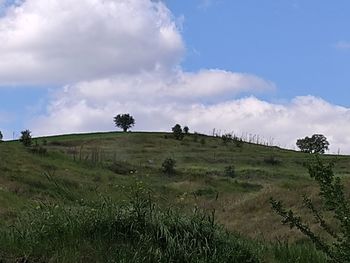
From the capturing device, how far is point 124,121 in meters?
91.5

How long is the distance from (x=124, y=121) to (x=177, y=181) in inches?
1934

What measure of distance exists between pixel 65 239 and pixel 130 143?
66.6 m

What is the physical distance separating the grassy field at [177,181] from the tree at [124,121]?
8.58 m

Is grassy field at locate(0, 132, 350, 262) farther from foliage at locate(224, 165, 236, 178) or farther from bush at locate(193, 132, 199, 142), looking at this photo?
foliage at locate(224, 165, 236, 178)

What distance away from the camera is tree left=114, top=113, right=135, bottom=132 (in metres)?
91.5

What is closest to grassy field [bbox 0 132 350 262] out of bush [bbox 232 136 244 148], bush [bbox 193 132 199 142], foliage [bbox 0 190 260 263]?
bush [bbox 193 132 199 142]

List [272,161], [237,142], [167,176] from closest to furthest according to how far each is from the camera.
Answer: [167,176] < [272,161] < [237,142]

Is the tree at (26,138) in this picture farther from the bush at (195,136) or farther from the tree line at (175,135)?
the bush at (195,136)

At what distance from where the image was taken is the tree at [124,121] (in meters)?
91.5

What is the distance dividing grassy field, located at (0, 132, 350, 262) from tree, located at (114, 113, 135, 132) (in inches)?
338

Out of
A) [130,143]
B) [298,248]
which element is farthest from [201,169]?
[298,248]

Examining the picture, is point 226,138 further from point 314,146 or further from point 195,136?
point 314,146

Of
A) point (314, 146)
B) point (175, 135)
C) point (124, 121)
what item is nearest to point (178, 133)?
point (175, 135)

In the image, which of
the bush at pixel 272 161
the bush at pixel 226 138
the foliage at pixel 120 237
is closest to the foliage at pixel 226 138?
the bush at pixel 226 138
